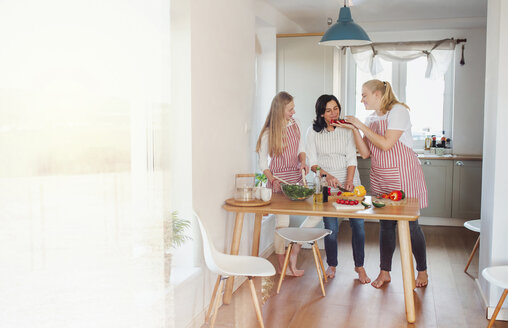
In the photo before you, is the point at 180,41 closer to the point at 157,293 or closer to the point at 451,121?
the point at 157,293

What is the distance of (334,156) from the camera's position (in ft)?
13.4

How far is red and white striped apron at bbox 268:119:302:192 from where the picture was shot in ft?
13.8

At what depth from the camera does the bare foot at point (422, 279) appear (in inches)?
157

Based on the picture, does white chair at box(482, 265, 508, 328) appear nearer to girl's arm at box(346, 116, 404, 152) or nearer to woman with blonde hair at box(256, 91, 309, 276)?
girl's arm at box(346, 116, 404, 152)

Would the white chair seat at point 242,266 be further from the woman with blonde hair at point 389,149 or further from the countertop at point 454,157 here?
the countertop at point 454,157

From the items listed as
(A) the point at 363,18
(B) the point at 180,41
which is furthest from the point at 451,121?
(B) the point at 180,41

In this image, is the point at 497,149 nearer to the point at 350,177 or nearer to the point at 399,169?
the point at 399,169

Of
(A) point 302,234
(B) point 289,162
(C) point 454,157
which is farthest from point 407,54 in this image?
(A) point 302,234

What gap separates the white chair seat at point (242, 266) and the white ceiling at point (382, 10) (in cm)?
286

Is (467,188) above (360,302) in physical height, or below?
above

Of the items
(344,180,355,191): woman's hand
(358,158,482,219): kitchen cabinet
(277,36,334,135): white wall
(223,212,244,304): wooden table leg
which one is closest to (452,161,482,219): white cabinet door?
(358,158,482,219): kitchen cabinet

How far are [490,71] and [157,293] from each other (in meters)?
2.70

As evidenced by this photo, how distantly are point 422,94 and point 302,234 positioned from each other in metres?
3.76

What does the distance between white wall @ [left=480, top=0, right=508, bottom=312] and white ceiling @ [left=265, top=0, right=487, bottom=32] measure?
2108 millimetres
